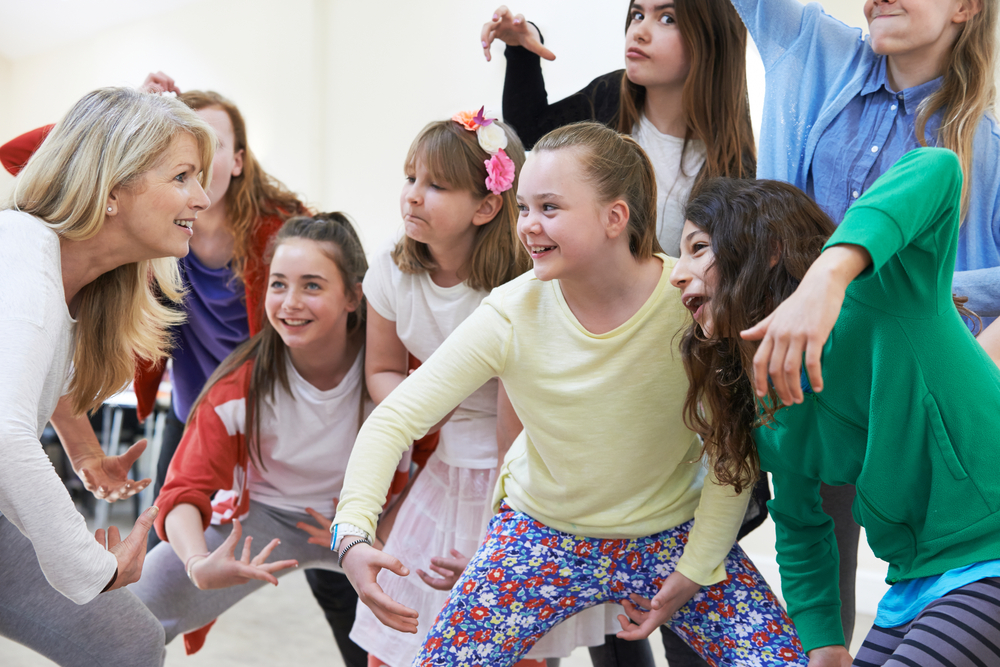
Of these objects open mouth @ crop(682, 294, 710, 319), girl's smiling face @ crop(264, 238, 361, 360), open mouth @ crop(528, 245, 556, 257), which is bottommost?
girl's smiling face @ crop(264, 238, 361, 360)

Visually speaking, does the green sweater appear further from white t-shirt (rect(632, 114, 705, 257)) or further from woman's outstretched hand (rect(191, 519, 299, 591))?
woman's outstretched hand (rect(191, 519, 299, 591))

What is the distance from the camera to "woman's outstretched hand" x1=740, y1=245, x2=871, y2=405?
3.13 feet

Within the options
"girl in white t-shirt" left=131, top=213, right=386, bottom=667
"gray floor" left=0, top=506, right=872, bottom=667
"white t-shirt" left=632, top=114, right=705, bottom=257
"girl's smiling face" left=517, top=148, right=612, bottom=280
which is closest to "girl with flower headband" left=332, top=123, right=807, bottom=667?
"girl's smiling face" left=517, top=148, right=612, bottom=280

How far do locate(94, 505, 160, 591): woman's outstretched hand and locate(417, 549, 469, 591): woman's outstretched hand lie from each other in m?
0.52

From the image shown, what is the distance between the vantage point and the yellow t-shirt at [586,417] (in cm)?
144

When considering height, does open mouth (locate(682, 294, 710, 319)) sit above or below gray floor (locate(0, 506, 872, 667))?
above

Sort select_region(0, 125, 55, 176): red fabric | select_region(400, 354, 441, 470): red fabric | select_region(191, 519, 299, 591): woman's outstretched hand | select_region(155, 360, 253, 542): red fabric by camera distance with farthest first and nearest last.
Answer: select_region(0, 125, 55, 176): red fabric < select_region(400, 354, 441, 470): red fabric < select_region(155, 360, 253, 542): red fabric < select_region(191, 519, 299, 591): woman's outstretched hand

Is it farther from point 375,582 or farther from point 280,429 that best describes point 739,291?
point 280,429

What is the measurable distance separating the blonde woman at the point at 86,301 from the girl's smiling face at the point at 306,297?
13.1 inches

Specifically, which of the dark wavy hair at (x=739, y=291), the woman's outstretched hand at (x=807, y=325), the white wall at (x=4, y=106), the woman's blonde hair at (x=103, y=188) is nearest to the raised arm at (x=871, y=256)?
the woman's outstretched hand at (x=807, y=325)

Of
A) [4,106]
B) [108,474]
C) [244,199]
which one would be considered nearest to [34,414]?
[108,474]

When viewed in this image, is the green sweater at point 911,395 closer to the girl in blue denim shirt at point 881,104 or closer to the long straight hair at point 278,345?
the girl in blue denim shirt at point 881,104

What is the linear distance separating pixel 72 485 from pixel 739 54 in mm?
4369

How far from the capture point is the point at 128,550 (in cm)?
139
